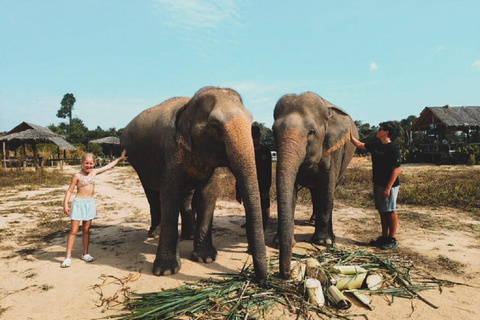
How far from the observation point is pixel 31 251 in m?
5.09

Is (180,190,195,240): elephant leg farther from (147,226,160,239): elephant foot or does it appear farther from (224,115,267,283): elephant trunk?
(224,115,267,283): elephant trunk

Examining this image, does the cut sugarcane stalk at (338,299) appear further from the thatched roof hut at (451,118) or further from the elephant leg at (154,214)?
the thatched roof hut at (451,118)

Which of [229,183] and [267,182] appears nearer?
[267,182]

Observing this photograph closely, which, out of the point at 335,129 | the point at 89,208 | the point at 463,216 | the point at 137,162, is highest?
the point at 335,129

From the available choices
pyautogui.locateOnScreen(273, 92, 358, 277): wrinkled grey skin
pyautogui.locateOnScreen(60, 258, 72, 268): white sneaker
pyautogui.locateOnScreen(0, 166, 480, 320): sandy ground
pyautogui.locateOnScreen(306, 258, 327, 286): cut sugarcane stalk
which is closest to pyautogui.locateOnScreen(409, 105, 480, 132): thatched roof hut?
pyautogui.locateOnScreen(0, 166, 480, 320): sandy ground

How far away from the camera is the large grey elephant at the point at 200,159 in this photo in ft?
10.8

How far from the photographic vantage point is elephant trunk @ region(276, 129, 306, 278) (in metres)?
3.35

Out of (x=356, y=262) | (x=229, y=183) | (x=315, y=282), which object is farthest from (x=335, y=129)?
(x=229, y=183)

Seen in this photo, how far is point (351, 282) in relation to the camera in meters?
3.38

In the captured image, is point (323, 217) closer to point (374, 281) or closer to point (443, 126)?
point (374, 281)

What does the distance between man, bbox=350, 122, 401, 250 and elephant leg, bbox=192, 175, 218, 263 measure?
104 inches

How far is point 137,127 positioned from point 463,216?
7077mm

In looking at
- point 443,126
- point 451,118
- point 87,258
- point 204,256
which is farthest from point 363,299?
point 443,126

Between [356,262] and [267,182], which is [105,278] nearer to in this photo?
[267,182]
